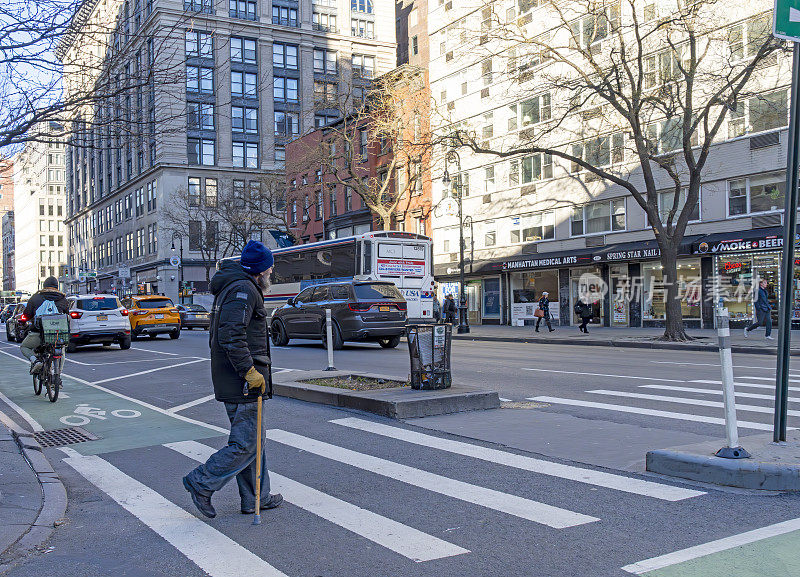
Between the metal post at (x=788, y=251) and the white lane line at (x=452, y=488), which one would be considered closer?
the white lane line at (x=452, y=488)

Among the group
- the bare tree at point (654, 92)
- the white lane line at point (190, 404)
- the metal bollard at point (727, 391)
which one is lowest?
the white lane line at point (190, 404)

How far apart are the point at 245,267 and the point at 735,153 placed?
1096 inches

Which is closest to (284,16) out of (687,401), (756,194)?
(756,194)

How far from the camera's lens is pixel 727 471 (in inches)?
225

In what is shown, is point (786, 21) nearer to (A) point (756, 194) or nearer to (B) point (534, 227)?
(A) point (756, 194)

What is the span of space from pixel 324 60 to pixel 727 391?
72.8m

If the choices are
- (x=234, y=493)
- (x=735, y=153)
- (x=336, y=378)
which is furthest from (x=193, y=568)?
(x=735, y=153)

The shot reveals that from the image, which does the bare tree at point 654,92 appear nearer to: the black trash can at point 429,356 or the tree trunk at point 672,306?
the tree trunk at point 672,306

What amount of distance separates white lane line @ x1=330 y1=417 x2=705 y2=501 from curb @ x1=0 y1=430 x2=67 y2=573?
10.7ft

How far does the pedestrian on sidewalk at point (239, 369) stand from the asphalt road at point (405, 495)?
0.26 m

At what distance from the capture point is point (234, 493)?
5.91 meters

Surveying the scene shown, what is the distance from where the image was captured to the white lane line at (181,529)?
4.21 meters

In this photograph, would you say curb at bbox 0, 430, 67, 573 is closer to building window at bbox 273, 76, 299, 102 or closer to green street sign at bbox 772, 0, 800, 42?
green street sign at bbox 772, 0, 800, 42

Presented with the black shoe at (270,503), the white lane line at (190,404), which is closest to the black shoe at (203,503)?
the black shoe at (270,503)
